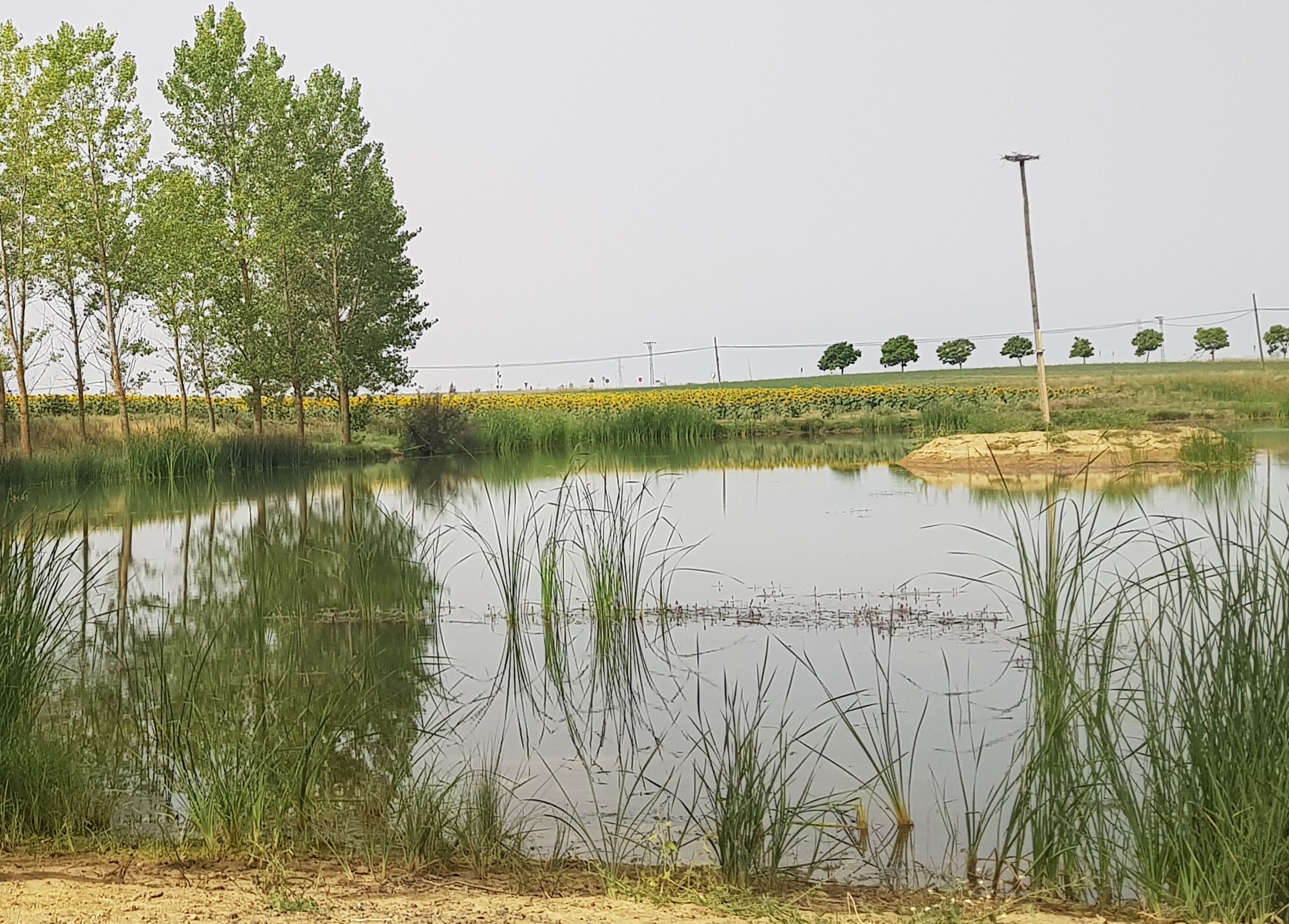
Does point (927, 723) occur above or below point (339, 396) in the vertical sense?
below

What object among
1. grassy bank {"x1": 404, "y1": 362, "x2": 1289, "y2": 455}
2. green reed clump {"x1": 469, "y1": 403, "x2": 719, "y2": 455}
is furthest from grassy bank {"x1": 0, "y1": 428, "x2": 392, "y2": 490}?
grassy bank {"x1": 404, "y1": 362, "x2": 1289, "y2": 455}

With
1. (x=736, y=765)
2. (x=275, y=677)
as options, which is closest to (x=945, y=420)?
(x=275, y=677)

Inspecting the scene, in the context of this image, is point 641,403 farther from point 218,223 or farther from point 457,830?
point 457,830

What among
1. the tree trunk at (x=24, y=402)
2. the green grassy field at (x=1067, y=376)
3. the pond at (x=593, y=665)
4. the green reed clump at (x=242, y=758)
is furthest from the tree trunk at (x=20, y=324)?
the green grassy field at (x=1067, y=376)

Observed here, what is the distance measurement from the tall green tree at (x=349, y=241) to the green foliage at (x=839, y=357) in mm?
48654

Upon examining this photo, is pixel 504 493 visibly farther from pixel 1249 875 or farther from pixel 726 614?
pixel 1249 875

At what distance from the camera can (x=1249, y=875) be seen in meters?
3.39

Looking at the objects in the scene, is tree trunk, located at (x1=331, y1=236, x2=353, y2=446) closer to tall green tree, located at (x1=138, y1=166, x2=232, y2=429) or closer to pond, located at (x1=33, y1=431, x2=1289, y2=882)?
tall green tree, located at (x1=138, y1=166, x2=232, y2=429)

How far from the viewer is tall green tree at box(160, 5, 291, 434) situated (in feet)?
93.5

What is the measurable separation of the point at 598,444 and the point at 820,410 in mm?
12824

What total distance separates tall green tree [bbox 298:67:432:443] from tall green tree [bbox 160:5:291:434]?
1130mm

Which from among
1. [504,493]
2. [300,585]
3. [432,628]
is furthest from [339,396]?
[432,628]

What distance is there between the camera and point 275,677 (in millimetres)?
6758

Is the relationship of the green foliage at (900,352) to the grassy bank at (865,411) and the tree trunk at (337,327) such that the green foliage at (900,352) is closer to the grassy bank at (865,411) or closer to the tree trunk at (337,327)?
the grassy bank at (865,411)
